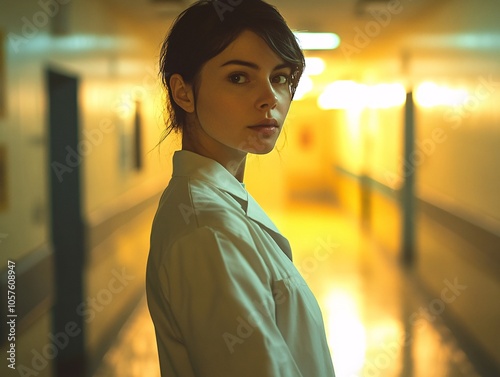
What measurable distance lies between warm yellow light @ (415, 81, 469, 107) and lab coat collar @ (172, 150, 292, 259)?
4128mm

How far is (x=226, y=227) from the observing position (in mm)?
883

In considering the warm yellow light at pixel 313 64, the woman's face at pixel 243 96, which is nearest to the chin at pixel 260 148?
the woman's face at pixel 243 96

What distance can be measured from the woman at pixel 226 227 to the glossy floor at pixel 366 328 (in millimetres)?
3359

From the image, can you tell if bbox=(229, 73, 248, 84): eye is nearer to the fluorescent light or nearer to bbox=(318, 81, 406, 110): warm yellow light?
the fluorescent light

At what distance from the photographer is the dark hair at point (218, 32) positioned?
1011mm

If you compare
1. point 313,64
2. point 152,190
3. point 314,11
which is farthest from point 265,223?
point 313,64

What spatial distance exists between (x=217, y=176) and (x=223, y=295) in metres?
0.26

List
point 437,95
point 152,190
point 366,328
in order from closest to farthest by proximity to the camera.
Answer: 1. point 366,328
2. point 437,95
3. point 152,190

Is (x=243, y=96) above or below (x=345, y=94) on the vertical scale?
below

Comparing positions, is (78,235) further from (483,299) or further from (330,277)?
(330,277)

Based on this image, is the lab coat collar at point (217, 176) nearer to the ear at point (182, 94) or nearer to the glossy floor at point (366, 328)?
the ear at point (182, 94)

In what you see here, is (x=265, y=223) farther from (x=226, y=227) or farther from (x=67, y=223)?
(x=67, y=223)

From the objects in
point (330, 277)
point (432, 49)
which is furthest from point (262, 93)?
point (330, 277)

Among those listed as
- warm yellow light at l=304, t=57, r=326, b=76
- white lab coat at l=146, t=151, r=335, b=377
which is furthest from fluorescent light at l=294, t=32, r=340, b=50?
white lab coat at l=146, t=151, r=335, b=377
